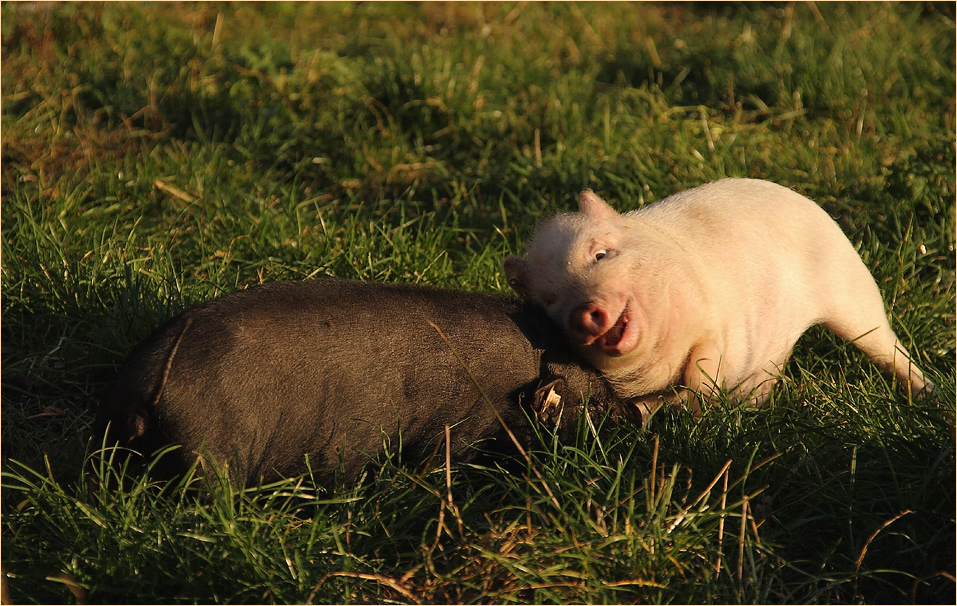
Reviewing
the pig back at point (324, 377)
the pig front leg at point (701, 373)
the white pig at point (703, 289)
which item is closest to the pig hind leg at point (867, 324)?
the white pig at point (703, 289)

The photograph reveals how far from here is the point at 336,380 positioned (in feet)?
11.0

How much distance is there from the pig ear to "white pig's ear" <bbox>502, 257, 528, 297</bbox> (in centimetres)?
56

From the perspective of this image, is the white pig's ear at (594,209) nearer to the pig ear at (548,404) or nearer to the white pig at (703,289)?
the white pig at (703,289)

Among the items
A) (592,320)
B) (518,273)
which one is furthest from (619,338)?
(518,273)

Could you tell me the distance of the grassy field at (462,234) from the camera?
311 cm

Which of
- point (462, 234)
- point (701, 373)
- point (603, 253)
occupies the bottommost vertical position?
point (462, 234)

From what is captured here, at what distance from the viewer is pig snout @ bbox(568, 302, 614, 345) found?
3.54m

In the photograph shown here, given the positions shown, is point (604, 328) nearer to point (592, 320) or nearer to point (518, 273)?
point (592, 320)

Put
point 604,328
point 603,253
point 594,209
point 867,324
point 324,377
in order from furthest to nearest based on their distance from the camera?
point 867,324 < point 594,209 < point 603,253 < point 604,328 < point 324,377

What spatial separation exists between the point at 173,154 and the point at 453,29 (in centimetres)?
344

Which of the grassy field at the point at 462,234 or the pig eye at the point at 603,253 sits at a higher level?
the pig eye at the point at 603,253

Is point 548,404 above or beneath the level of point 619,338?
beneath

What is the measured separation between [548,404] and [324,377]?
894mm

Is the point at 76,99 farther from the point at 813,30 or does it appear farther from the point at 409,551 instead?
the point at 813,30
